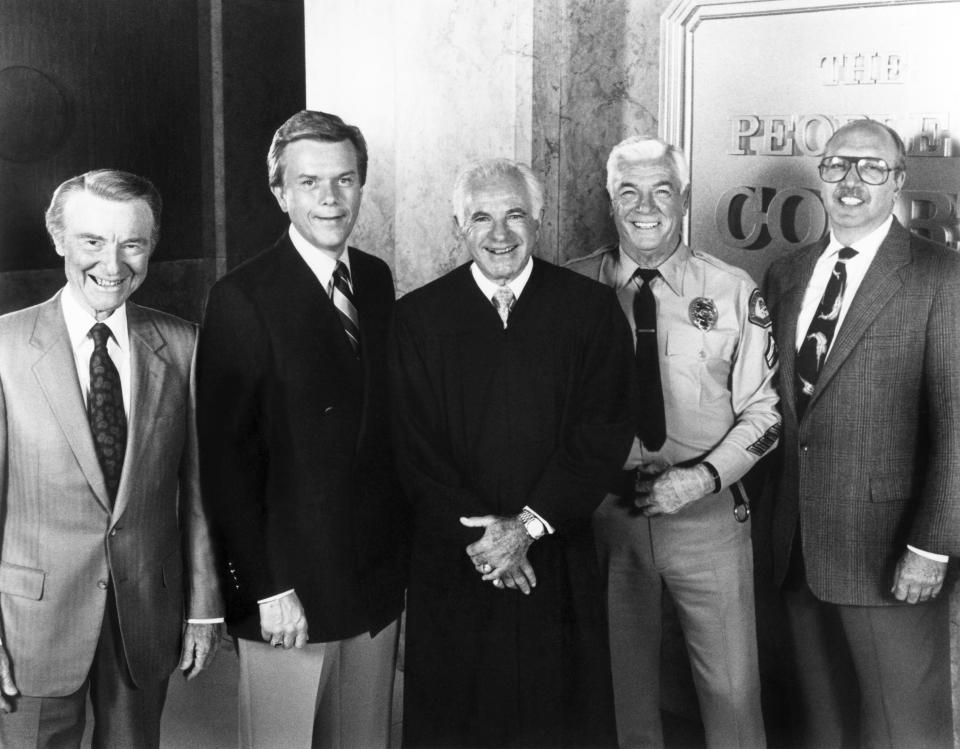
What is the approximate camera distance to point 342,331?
8.00 feet

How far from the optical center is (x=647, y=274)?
2.80 metres

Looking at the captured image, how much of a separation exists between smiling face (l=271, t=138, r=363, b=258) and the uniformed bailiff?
28.6 inches

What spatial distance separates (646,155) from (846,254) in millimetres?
557

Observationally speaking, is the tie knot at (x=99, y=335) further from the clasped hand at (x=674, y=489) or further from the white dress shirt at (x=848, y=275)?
the white dress shirt at (x=848, y=275)

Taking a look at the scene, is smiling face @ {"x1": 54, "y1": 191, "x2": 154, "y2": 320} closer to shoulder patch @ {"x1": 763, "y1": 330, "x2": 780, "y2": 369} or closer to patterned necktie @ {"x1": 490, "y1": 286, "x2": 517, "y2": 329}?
patterned necktie @ {"x1": 490, "y1": 286, "x2": 517, "y2": 329}

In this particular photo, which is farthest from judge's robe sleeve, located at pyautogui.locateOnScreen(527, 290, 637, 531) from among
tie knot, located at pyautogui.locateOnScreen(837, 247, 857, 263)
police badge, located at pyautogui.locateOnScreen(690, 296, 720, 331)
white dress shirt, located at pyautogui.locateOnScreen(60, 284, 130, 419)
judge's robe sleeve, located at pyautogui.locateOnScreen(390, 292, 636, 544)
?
white dress shirt, located at pyautogui.locateOnScreen(60, 284, 130, 419)

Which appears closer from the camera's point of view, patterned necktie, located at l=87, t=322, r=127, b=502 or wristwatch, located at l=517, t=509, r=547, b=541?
patterned necktie, located at l=87, t=322, r=127, b=502

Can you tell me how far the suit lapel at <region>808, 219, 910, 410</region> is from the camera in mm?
2570

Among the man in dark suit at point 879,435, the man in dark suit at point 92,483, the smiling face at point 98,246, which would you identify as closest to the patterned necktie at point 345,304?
the man in dark suit at point 92,483

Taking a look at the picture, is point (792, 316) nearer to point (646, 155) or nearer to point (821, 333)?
point (821, 333)

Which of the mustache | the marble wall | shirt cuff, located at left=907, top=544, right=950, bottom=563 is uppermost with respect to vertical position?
the marble wall

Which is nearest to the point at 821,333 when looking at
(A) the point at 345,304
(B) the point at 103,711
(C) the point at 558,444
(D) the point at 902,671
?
(C) the point at 558,444

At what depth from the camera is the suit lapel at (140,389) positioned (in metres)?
2.14

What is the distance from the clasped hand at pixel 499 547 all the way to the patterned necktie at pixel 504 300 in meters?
0.48
